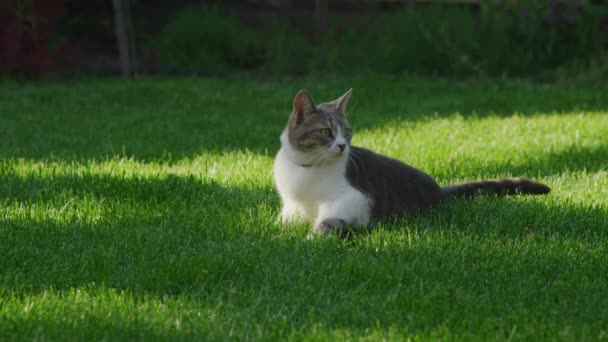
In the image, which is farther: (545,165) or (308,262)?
(545,165)

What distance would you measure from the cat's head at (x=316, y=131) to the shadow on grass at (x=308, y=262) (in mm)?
405

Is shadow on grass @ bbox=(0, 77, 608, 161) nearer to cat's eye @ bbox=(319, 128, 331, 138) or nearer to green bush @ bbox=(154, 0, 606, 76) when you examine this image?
green bush @ bbox=(154, 0, 606, 76)

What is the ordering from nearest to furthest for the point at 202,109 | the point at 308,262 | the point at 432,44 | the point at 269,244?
the point at 308,262 → the point at 269,244 → the point at 202,109 → the point at 432,44

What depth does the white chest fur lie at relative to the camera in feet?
12.7

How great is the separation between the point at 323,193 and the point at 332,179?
79 millimetres

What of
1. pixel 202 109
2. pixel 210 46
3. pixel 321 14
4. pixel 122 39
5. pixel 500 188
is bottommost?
pixel 202 109

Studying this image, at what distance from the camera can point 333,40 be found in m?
10.4

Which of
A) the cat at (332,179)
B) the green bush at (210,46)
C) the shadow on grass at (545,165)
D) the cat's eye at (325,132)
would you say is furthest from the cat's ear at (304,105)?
the green bush at (210,46)

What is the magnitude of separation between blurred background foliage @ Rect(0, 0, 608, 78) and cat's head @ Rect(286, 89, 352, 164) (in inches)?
216

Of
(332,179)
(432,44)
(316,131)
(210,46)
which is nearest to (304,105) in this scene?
(316,131)

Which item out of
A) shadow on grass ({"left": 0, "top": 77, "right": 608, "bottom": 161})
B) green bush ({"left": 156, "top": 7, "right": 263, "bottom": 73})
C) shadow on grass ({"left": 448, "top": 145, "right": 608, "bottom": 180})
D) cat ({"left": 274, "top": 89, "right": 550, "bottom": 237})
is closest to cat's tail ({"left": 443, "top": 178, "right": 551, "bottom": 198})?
cat ({"left": 274, "top": 89, "right": 550, "bottom": 237})

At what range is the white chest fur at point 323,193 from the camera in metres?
3.87

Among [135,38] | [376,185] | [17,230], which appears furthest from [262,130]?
[135,38]

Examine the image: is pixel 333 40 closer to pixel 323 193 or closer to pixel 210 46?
pixel 210 46
